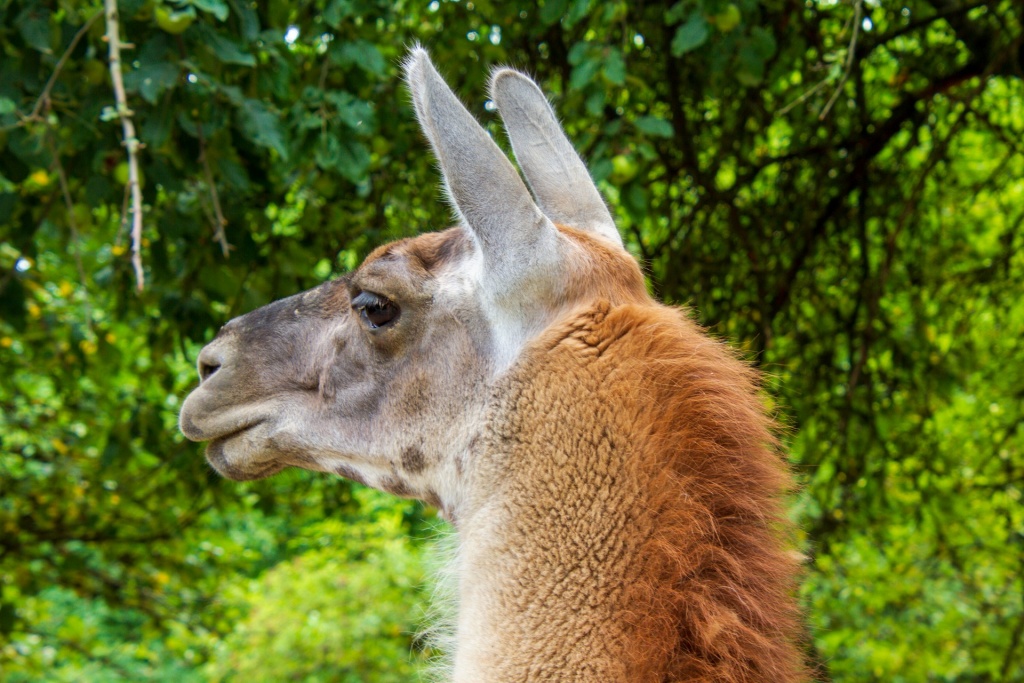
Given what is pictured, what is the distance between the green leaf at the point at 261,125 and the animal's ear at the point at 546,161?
2.92ft

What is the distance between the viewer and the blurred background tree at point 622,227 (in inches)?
141

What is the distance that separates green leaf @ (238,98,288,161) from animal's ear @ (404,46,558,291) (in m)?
1.07

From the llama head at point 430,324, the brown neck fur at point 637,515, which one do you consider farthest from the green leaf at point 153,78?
the brown neck fur at point 637,515

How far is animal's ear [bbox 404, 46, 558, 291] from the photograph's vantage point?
222 cm

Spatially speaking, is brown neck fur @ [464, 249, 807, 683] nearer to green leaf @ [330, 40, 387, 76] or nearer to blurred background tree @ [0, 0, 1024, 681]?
blurred background tree @ [0, 0, 1024, 681]

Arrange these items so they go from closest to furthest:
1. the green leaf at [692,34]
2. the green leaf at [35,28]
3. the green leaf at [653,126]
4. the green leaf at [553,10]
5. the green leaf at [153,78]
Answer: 1. the green leaf at [153,78]
2. the green leaf at [35,28]
3. the green leaf at [692,34]
4. the green leaf at [553,10]
5. the green leaf at [653,126]

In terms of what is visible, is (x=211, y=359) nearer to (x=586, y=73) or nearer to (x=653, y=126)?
(x=586, y=73)

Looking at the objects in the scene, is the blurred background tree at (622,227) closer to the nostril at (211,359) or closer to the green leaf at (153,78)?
the green leaf at (153,78)

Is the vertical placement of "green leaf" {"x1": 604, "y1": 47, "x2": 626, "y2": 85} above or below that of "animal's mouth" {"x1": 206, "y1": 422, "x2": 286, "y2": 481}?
above

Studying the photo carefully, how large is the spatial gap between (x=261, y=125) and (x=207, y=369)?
0.91 meters

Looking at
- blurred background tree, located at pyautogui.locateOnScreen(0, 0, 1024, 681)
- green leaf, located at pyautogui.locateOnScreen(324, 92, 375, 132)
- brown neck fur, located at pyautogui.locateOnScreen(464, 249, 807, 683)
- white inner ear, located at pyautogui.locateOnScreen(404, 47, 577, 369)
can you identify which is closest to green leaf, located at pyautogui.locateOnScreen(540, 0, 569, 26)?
blurred background tree, located at pyautogui.locateOnScreen(0, 0, 1024, 681)

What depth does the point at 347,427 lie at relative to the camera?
8.75 feet

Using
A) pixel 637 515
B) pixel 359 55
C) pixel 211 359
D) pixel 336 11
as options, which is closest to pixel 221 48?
pixel 336 11

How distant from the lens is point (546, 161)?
2.88 m
